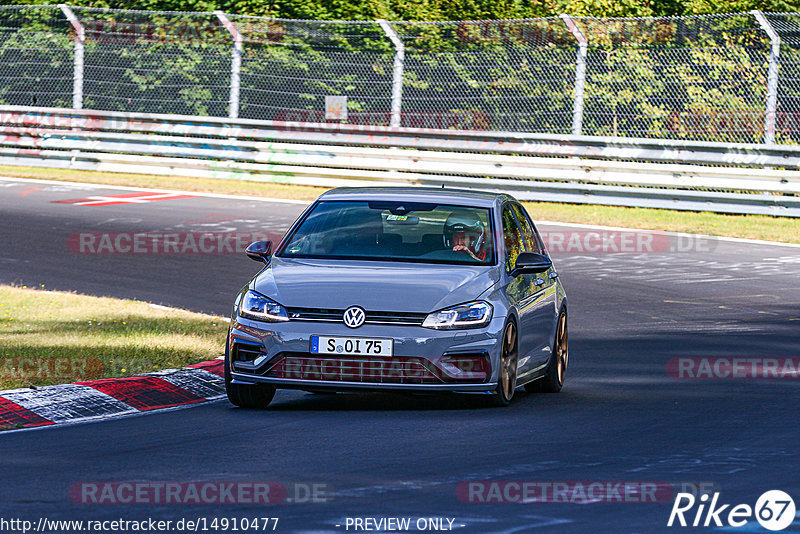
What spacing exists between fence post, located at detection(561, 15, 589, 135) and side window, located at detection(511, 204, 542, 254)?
12.6m

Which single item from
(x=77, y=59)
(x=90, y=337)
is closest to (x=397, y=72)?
(x=77, y=59)

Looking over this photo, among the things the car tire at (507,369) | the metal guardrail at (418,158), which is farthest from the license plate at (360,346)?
the metal guardrail at (418,158)

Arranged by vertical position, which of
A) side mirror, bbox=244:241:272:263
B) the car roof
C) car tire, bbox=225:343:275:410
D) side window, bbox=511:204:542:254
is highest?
the car roof

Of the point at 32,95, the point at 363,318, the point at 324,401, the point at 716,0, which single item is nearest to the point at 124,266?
the point at 324,401

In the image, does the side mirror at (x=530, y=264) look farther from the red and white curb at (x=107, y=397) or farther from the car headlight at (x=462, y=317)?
the red and white curb at (x=107, y=397)

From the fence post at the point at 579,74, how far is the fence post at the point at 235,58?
20.4ft

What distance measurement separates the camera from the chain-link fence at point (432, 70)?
22.5m

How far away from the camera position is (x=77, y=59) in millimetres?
27594

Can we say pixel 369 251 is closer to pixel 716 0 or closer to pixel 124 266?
pixel 124 266

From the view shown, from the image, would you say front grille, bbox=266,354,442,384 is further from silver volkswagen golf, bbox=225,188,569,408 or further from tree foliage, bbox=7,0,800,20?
tree foliage, bbox=7,0,800,20

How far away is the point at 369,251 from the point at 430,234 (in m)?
0.47

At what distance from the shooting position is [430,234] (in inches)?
395

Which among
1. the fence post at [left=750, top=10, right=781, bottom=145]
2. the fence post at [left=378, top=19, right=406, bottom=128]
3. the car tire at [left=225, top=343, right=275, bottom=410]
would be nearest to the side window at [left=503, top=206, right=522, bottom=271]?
the car tire at [left=225, top=343, right=275, bottom=410]

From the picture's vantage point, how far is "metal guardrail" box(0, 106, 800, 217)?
22.3 metres
